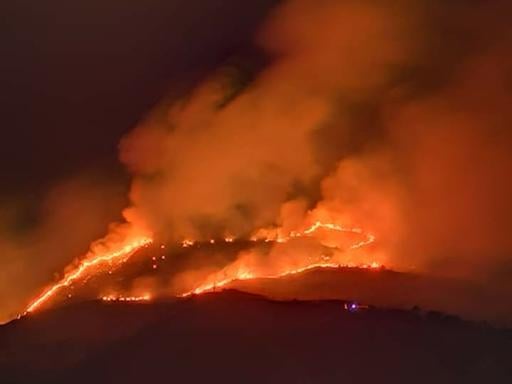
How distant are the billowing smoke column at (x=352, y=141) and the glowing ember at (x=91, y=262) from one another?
0.20 meters

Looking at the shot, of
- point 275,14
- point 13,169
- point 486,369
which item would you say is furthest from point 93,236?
point 486,369

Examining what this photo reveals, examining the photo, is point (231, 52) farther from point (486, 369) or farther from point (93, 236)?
point (486, 369)

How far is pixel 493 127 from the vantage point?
767 cm

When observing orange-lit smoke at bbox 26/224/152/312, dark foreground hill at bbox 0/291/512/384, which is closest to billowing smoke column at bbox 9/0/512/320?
orange-lit smoke at bbox 26/224/152/312

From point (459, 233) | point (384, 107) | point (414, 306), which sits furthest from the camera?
point (384, 107)

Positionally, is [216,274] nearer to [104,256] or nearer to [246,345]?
[246,345]

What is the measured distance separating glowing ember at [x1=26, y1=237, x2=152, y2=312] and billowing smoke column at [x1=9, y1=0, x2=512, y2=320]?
20cm

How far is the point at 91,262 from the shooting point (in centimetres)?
739

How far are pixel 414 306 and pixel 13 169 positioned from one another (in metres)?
3.93

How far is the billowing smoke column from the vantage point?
7.39 meters

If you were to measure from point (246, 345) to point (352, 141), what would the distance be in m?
2.28

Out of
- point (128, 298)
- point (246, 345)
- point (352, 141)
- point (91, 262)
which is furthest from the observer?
point (352, 141)

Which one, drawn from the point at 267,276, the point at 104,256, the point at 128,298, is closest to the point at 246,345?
the point at 267,276

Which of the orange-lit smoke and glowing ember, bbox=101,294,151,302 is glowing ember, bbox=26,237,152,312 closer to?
the orange-lit smoke
